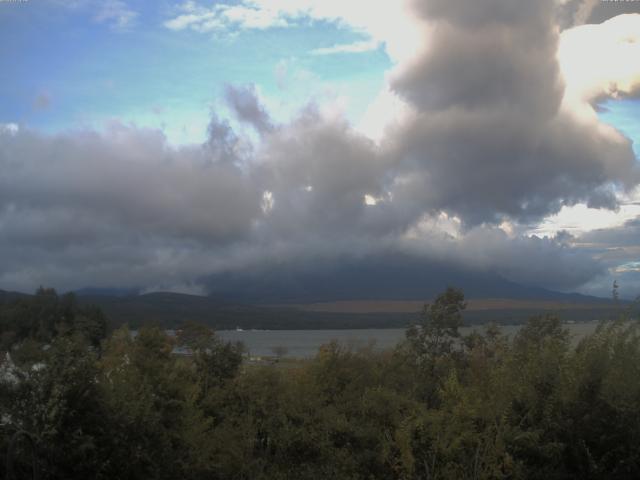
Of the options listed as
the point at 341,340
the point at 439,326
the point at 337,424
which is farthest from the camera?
the point at 439,326

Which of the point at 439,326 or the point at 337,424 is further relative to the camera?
the point at 439,326

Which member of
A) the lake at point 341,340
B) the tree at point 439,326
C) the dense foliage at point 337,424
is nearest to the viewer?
the dense foliage at point 337,424

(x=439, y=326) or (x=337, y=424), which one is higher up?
(x=439, y=326)

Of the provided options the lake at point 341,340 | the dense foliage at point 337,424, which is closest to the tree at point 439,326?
the lake at point 341,340

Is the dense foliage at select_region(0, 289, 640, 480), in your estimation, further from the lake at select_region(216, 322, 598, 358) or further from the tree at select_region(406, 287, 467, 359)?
the tree at select_region(406, 287, 467, 359)

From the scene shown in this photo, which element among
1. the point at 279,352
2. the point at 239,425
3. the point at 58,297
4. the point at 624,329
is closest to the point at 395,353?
the point at 279,352

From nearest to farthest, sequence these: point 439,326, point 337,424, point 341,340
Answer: point 337,424, point 341,340, point 439,326

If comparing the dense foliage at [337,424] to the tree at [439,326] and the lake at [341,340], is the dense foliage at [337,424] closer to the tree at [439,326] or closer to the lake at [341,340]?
the lake at [341,340]

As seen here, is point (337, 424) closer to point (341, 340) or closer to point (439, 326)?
point (341, 340)

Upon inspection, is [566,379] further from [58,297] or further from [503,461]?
[58,297]

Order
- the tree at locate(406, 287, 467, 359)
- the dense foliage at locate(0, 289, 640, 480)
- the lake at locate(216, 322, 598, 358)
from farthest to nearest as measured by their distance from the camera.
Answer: the tree at locate(406, 287, 467, 359) < the lake at locate(216, 322, 598, 358) < the dense foliage at locate(0, 289, 640, 480)

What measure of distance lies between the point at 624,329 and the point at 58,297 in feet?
241

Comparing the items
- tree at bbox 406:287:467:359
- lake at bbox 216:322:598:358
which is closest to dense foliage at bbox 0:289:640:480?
lake at bbox 216:322:598:358

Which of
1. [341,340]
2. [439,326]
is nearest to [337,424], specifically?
[341,340]
